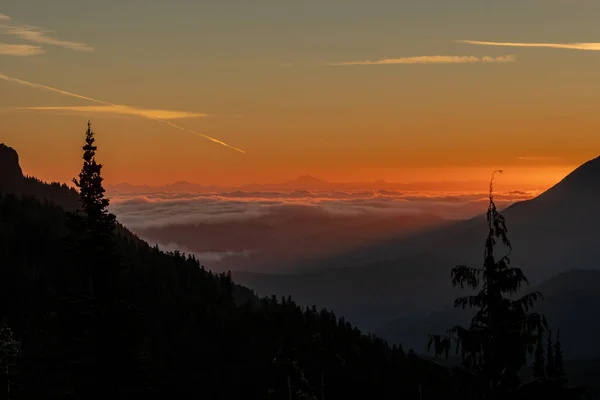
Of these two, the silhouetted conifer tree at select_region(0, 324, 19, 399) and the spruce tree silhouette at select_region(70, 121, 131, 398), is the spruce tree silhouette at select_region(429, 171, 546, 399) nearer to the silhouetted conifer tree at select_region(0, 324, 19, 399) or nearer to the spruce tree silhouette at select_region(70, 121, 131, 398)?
the spruce tree silhouette at select_region(70, 121, 131, 398)

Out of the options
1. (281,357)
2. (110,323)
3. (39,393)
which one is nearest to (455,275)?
(110,323)

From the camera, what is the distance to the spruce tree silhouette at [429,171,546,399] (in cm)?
3341

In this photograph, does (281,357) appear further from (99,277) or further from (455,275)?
(455,275)

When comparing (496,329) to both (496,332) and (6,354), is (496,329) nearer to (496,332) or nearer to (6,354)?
(496,332)

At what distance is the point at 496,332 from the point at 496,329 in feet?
0.41

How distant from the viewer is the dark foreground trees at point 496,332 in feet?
109

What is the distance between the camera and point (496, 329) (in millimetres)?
34031

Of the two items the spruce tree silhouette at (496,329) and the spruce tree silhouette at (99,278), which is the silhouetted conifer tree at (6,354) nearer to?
the spruce tree silhouette at (99,278)

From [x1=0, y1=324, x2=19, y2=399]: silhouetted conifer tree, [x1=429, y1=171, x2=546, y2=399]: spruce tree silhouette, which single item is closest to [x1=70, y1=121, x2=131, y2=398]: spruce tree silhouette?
[x1=429, y1=171, x2=546, y2=399]: spruce tree silhouette

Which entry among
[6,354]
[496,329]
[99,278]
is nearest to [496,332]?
[496,329]

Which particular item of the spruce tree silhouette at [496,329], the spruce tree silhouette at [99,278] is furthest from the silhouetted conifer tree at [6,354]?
the spruce tree silhouette at [496,329]

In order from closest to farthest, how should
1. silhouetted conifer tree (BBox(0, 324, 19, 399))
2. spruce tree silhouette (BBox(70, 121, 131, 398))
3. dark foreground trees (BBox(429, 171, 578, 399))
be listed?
dark foreground trees (BBox(429, 171, 578, 399)) < spruce tree silhouette (BBox(70, 121, 131, 398)) < silhouetted conifer tree (BBox(0, 324, 19, 399))

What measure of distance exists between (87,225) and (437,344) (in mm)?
19772

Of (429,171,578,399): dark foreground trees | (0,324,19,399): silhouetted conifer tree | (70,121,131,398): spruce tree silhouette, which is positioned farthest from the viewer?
(0,324,19,399): silhouetted conifer tree
